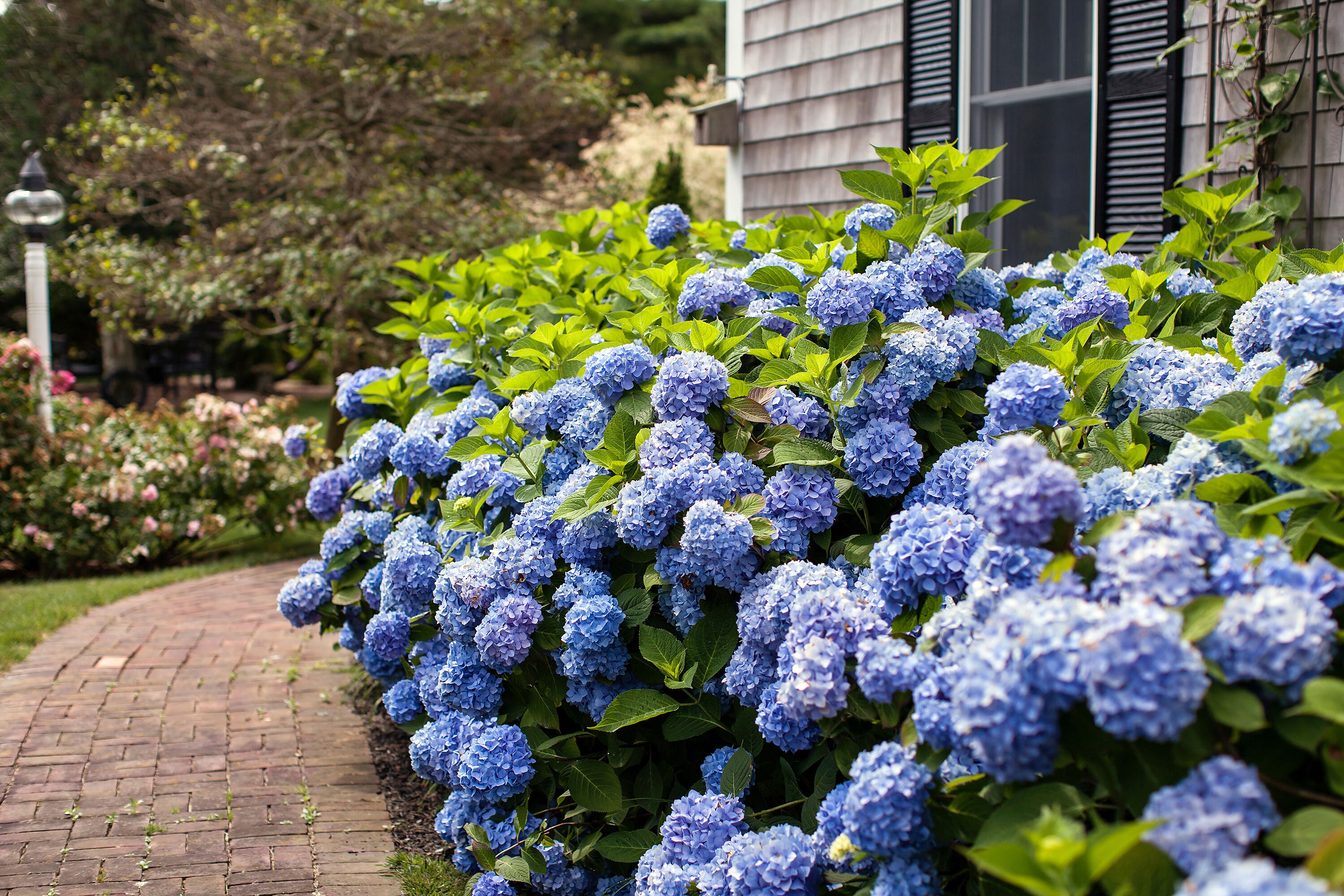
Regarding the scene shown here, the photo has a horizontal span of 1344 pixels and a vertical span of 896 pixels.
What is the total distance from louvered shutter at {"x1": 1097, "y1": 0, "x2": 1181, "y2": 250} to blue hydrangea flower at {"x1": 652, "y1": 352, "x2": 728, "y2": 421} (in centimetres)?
284

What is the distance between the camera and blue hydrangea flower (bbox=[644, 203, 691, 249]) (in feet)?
11.2

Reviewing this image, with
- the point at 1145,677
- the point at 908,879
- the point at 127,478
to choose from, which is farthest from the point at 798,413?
the point at 127,478

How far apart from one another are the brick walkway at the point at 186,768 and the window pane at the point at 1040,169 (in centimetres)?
341

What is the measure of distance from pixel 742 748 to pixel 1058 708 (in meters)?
0.86

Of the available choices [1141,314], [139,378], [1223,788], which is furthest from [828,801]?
[139,378]

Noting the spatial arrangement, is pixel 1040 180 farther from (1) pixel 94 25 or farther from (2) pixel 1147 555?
(1) pixel 94 25

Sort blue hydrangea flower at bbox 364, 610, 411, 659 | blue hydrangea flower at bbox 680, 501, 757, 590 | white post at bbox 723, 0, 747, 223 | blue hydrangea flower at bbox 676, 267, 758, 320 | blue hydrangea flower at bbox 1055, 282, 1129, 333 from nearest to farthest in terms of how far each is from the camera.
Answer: blue hydrangea flower at bbox 680, 501, 757, 590 < blue hydrangea flower at bbox 1055, 282, 1129, 333 < blue hydrangea flower at bbox 676, 267, 758, 320 < blue hydrangea flower at bbox 364, 610, 411, 659 < white post at bbox 723, 0, 747, 223

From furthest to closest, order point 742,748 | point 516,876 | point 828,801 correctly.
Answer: point 516,876, point 742,748, point 828,801

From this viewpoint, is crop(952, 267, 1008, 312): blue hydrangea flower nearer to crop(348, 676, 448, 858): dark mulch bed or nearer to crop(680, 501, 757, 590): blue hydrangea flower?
crop(680, 501, 757, 590): blue hydrangea flower

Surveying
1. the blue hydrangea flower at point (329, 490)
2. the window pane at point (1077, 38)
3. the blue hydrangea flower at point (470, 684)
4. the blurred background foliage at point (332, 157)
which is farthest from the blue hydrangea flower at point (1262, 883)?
the blurred background foliage at point (332, 157)

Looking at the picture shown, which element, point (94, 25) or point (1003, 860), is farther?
point (94, 25)

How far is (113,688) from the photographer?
4055 mm

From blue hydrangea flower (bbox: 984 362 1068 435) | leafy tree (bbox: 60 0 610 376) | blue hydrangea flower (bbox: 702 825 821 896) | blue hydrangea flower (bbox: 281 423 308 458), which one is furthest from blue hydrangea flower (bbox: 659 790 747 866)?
leafy tree (bbox: 60 0 610 376)

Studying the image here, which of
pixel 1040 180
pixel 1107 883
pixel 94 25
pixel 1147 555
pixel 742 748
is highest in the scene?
pixel 94 25
